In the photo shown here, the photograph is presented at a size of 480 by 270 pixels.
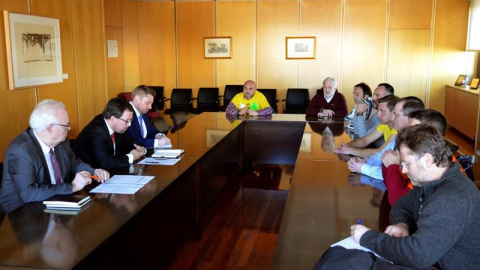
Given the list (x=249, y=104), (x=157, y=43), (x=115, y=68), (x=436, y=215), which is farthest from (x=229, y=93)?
(x=436, y=215)

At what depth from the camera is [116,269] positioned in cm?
224

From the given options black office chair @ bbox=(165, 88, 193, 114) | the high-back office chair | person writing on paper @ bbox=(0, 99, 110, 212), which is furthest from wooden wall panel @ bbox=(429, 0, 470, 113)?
person writing on paper @ bbox=(0, 99, 110, 212)

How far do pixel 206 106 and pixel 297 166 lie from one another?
5781 millimetres

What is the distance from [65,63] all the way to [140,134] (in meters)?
2.35

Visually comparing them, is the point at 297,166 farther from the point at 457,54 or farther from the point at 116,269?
the point at 457,54

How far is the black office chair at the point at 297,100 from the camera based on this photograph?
855 centimetres

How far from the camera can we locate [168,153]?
11.8ft

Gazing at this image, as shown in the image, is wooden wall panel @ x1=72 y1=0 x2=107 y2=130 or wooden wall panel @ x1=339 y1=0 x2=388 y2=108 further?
wooden wall panel @ x1=339 y1=0 x2=388 y2=108

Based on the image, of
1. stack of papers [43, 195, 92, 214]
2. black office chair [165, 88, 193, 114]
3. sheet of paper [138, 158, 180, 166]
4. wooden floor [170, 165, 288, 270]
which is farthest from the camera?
black office chair [165, 88, 193, 114]

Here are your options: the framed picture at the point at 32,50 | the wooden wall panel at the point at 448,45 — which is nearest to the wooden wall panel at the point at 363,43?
the wooden wall panel at the point at 448,45

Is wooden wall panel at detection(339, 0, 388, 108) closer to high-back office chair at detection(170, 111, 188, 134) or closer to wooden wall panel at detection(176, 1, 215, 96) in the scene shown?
wooden wall panel at detection(176, 1, 215, 96)

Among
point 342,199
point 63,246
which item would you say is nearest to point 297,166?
point 342,199

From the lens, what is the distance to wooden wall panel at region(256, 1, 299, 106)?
9094 millimetres

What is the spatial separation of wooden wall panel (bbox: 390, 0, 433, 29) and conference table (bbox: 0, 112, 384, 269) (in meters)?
5.02
